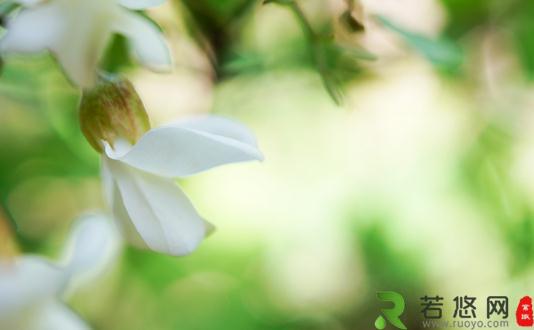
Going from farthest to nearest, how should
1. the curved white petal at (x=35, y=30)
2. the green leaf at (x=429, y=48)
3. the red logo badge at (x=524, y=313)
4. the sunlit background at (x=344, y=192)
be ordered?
the sunlit background at (x=344, y=192)
the red logo badge at (x=524, y=313)
the green leaf at (x=429, y=48)
the curved white petal at (x=35, y=30)

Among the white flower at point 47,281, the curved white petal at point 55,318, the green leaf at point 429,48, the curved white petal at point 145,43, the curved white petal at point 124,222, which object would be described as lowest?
the green leaf at point 429,48

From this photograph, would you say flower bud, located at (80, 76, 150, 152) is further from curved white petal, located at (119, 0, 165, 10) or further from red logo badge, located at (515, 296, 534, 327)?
red logo badge, located at (515, 296, 534, 327)

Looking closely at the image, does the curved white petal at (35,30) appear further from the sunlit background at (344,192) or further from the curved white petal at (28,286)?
the sunlit background at (344,192)

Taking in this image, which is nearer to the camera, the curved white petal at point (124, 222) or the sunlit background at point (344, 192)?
the curved white petal at point (124, 222)

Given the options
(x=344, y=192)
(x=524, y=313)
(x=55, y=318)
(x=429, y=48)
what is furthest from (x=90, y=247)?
(x=344, y=192)

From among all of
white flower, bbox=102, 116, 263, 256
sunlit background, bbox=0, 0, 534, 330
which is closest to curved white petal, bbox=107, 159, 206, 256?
white flower, bbox=102, 116, 263, 256

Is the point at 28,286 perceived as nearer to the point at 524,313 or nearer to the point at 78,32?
the point at 78,32

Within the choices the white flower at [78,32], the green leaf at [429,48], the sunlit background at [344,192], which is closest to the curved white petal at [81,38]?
the white flower at [78,32]

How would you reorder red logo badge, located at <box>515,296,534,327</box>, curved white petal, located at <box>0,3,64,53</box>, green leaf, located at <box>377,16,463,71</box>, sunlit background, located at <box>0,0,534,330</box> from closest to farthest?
1. curved white petal, located at <box>0,3,64,53</box>
2. green leaf, located at <box>377,16,463,71</box>
3. red logo badge, located at <box>515,296,534,327</box>
4. sunlit background, located at <box>0,0,534,330</box>
